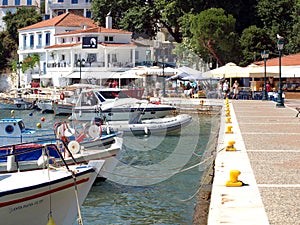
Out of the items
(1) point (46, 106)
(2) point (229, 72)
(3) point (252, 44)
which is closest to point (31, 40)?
(1) point (46, 106)

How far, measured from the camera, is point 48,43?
83.7 metres

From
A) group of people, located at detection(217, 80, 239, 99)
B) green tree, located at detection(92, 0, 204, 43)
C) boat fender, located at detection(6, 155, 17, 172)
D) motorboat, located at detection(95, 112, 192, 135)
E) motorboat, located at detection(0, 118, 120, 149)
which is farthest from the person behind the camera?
green tree, located at detection(92, 0, 204, 43)

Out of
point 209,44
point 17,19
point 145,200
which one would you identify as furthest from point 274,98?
point 17,19

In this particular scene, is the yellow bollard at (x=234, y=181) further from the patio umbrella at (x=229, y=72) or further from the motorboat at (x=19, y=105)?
the motorboat at (x=19, y=105)

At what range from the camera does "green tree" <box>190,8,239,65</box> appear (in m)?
55.8

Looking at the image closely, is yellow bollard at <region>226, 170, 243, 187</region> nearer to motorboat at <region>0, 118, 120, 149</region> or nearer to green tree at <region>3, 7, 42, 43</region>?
motorboat at <region>0, 118, 120, 149</region>

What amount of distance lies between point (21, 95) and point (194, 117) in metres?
26.3

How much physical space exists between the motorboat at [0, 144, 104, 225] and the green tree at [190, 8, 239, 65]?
43.6m

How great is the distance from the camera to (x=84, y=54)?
72000 mm

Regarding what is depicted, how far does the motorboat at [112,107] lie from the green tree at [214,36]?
19.4 metres

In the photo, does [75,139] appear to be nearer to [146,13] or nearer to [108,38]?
[146,13]

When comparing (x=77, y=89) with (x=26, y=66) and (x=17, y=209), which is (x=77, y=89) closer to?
(x=26, y=66)

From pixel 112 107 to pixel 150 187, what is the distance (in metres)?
17.1

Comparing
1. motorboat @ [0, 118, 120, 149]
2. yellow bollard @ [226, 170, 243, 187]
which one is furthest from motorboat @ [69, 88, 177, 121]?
yellow bollard @ [226, 170, 243, 187]
